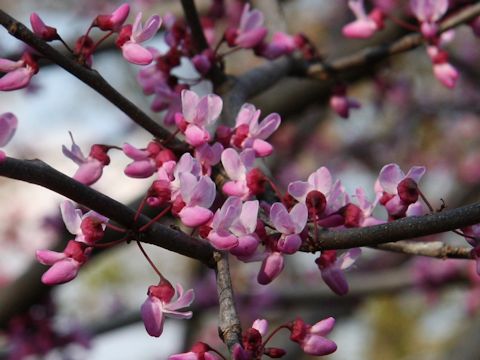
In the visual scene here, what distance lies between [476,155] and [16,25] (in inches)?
260

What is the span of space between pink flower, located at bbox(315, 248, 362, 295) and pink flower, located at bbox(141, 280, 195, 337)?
0.27m

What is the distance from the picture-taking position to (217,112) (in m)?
1.47

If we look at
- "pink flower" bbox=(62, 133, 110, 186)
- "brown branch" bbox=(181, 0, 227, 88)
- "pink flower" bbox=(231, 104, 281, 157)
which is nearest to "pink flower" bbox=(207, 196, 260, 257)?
"pink flower" bbox=(231, 104, 281, 157)

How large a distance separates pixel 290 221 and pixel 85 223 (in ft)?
1.17

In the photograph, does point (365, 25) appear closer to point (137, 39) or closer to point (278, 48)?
point (278, 48)

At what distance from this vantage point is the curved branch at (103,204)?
1145 mm

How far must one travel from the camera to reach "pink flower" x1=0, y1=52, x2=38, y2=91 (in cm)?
140

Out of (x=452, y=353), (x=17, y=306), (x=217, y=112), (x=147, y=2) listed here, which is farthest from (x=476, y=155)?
(x=217, y=112)

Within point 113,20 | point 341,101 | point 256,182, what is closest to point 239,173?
point 256,182

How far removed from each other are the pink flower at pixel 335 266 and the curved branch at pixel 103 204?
0.74 feet

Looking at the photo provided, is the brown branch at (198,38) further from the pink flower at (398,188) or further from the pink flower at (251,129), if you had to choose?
the pink flower at (398,188)

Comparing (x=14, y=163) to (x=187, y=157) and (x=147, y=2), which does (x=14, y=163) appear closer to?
(x=187, y=157)

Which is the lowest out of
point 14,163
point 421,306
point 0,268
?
point 421,306

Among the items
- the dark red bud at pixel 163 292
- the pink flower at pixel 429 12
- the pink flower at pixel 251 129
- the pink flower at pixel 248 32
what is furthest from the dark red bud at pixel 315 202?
the pink flower at pixel 429 12
